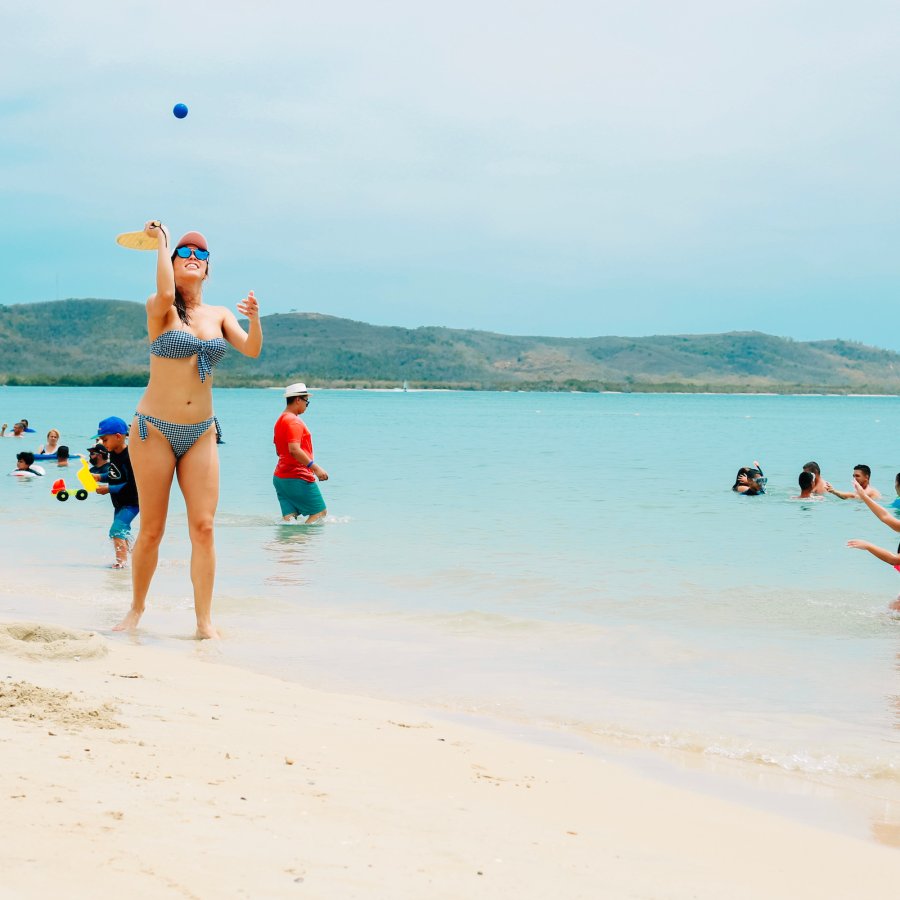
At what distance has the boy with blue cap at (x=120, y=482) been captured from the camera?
911cm

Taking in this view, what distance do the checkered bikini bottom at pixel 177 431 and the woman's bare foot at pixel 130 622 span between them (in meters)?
1.11

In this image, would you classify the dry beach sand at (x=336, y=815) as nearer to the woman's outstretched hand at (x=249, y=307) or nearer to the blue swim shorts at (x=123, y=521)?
the woman's outstretched hand at (x=249, y=307)

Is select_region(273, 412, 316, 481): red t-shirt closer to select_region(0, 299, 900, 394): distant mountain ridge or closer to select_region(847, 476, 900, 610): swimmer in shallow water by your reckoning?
select_region(847, 476, 900, 610): swimmer in shallow water

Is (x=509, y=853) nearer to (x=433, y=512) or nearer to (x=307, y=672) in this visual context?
(x=307, y=672)

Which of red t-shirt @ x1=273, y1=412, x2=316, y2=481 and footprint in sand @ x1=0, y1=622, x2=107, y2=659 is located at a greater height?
red t-shirt @ x1=273, y1=412, x2=316, y2=481

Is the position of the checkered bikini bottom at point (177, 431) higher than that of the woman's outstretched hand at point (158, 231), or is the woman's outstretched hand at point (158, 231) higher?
the woman's outstretched hand at point (158, 231)

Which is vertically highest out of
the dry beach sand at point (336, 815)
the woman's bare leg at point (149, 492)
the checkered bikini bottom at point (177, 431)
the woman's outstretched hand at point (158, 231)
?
the woman's outstretched hand at point (158, 231)

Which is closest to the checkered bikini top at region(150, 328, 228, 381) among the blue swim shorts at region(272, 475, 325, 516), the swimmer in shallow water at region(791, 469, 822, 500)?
the blue swim shorts at region(272, 475, 325, 516)

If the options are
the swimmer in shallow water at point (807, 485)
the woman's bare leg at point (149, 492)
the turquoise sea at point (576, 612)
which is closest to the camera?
the turquoise sea at point (576, 612)

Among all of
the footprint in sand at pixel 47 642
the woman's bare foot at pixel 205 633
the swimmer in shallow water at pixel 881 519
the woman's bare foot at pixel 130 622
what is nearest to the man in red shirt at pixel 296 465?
the woman's bare foot at pixel 130 622

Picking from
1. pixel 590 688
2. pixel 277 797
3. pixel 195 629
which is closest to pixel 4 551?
pixel 195 629

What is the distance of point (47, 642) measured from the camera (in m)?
5.66

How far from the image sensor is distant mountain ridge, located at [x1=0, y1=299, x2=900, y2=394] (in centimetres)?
17212

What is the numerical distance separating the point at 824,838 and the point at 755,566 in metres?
7.80
